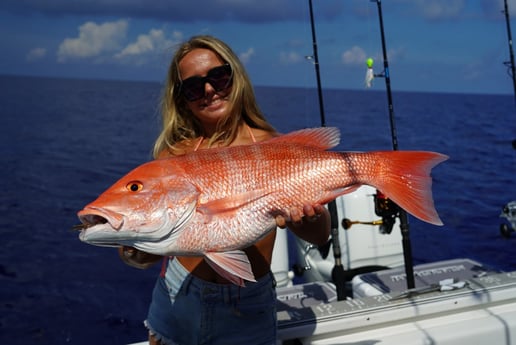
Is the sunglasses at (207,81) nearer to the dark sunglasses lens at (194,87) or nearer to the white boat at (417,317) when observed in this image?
the dark sunglasses lens at (194,87)

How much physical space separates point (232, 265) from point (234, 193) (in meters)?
0.26

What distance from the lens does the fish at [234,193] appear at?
5.30ft

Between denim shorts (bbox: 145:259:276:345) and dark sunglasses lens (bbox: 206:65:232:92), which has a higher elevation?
dark sunglasses lens (bbox: 206:65:232:92)

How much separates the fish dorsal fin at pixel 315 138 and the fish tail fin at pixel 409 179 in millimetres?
Answer: 209

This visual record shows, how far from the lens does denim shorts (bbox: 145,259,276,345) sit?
6.24ft

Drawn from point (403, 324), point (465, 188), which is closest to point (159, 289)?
point (403, 324)

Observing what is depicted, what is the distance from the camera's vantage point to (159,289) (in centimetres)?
209

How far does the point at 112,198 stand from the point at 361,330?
163 cm

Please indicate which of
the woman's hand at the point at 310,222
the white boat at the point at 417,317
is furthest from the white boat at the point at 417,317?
the woman's hand at the point at 310,222

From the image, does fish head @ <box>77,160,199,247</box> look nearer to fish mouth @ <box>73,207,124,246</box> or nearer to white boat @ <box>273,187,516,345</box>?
fish mouth @ <box>73,207,124,246</box>

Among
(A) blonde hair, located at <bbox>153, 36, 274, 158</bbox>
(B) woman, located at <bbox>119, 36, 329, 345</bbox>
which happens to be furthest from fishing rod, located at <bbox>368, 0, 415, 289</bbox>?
(A) blonde hair, located at <bbox>153, 36, 274, 158</bbox>

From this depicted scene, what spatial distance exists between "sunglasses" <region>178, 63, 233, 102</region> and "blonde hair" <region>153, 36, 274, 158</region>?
2.0 inches

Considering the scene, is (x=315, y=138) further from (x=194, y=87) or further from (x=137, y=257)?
(x=137, y=257)

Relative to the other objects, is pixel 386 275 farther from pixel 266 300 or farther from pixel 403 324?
pixel 266 300
